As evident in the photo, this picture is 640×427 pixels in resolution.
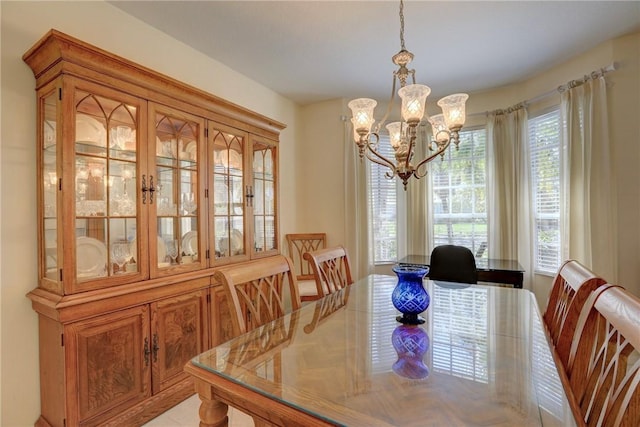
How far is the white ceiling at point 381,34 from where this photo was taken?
209 cm

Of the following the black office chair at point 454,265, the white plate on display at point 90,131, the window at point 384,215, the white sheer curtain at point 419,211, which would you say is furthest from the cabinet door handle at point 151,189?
the white sheer curtain at point 419,211

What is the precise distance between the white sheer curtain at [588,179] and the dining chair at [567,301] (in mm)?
1570

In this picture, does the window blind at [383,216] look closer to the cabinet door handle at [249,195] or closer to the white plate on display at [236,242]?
the cabinet door handle at [249,195]

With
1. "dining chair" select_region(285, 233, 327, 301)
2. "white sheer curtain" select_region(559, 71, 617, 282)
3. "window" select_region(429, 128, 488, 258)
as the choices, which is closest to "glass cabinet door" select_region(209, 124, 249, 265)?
"dining chair" select_region(285, 233, 327, 301)

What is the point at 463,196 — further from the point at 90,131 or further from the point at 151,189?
the point at 90,131

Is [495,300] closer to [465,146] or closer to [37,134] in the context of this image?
[465,146]

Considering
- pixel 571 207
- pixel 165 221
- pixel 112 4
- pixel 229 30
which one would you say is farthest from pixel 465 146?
pixel 112 4

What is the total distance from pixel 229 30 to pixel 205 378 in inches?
93.6

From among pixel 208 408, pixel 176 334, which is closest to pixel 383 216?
pixel 176 334

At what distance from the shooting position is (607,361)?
2.82 feet

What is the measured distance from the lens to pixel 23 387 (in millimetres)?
1635

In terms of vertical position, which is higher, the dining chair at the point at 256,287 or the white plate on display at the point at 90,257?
the white plate on display at the point at 90,257

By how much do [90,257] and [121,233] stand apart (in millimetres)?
199

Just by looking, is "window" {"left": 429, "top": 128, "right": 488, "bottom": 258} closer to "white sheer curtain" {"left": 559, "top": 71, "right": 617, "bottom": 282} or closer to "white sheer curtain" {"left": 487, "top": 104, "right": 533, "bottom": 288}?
"white sheer curtain" {"left": 487, "top": 104, "right": 533, "bottom": 288}
